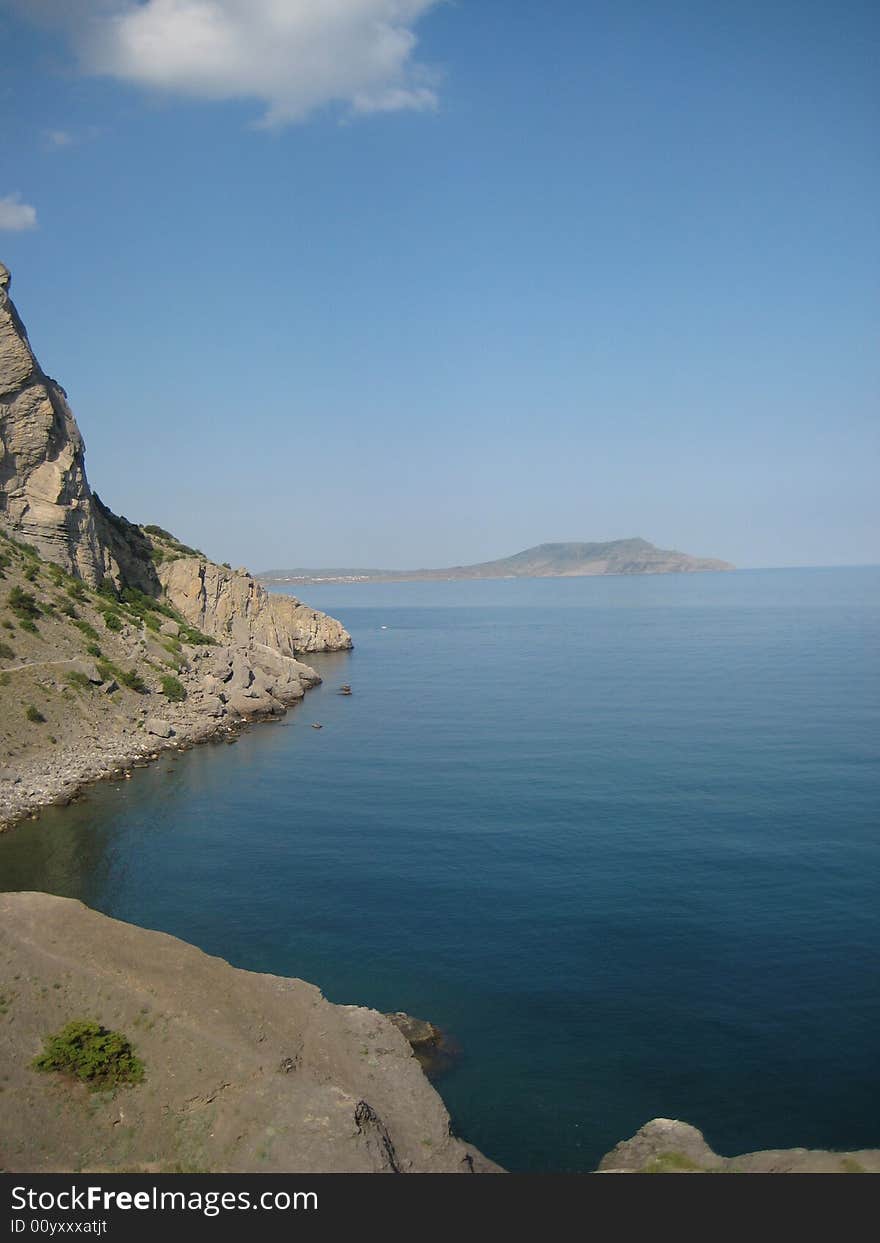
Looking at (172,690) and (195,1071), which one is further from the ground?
(172,690)

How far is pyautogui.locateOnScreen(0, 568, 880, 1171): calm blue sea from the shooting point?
24688mm

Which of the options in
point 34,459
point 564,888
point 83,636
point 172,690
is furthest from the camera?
point 34,459

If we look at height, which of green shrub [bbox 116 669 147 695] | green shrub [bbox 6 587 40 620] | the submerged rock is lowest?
the submerged rock

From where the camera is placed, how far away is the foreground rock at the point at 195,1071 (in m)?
17.3

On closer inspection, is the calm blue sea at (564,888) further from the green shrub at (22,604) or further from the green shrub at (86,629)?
the green shrub at (22,604)

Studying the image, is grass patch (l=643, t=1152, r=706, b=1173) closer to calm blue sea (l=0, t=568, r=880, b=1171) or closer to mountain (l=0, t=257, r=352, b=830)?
calm blue sea (l=0, t=568, r=880, b=1171)

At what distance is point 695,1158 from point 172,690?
63935mm

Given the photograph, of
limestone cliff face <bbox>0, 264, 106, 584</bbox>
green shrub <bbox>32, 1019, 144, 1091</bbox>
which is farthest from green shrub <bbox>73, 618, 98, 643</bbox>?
green shrub <bbox>32, 1019, 144, 1091</bbox>

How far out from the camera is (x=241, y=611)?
118 metres

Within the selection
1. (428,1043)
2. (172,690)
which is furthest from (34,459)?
(428,1043)

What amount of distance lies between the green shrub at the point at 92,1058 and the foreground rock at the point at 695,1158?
34.7ft

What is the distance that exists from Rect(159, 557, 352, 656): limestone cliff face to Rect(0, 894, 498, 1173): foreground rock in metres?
86.9

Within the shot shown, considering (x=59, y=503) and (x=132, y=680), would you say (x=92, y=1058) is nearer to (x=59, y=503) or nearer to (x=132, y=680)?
(x=132, y=680)

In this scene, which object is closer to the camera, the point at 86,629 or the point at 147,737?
the point at 147,737
